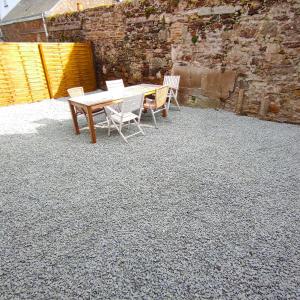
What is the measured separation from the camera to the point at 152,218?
2330mm

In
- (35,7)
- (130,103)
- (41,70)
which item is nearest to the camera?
(130,103)

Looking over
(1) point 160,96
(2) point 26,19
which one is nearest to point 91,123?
(1) point 160,96

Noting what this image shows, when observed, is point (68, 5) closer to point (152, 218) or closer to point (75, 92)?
point (75, 92)

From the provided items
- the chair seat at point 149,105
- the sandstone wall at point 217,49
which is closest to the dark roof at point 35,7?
the sandstone wall at point 217,49

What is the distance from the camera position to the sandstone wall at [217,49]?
4.62m

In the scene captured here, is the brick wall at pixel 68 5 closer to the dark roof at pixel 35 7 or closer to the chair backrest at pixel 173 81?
the dark roof at pixel 35 7

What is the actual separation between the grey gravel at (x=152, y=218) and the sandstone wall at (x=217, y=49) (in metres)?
1.32

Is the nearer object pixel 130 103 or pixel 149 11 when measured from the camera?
pixel 130 103

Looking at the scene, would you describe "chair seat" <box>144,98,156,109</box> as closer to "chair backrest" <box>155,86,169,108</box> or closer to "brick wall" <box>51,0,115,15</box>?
"chair backrest" <box>155,86,169,108</box>

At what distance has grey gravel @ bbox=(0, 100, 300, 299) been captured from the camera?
1682 mm

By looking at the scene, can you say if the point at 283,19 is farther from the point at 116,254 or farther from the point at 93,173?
the point at 116,254

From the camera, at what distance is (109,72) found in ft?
28.3

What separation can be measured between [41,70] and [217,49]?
19.3 ft

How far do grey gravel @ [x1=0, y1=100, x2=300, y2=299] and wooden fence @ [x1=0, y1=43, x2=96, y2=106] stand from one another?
374 cm
